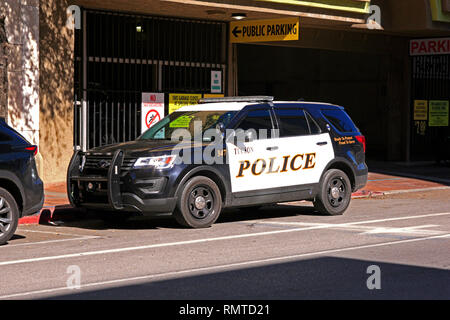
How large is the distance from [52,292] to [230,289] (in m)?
1.60

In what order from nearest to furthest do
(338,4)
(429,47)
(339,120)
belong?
(339,120)
(338,4)
(429,47)

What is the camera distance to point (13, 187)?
10812 mm

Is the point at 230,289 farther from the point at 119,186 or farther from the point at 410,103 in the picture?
the point at 410,103

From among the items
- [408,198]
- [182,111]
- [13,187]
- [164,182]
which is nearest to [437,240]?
[164,182]

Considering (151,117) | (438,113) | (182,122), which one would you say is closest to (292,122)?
(182,122)

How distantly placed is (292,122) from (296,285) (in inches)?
223

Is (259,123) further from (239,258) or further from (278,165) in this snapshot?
(239,258)

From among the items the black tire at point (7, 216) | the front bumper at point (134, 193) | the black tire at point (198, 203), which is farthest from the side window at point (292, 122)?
the black tire at point (7, 216)

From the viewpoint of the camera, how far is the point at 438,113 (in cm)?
2620

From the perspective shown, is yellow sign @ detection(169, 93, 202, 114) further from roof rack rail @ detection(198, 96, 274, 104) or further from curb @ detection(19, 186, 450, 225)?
curb @ detection(19, 186, 450, 225)

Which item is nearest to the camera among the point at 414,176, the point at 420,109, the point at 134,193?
the point at 134,193

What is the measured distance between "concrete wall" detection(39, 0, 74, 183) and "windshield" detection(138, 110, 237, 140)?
4.67 metres

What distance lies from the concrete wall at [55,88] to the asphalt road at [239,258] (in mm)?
4199

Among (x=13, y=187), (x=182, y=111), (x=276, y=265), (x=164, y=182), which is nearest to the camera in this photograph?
(x=276, y=265)
